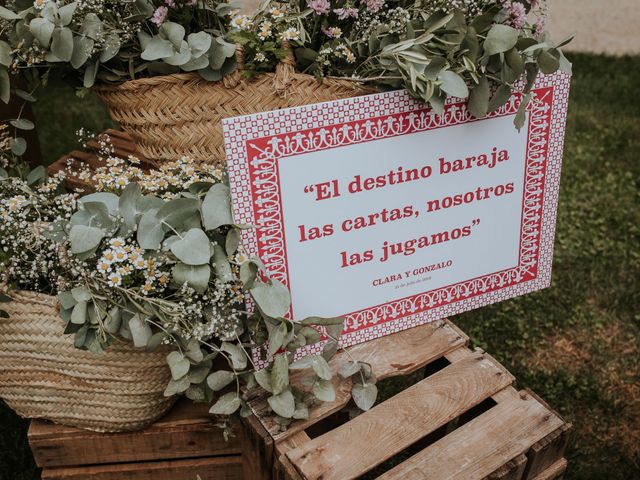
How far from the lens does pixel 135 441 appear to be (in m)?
1.51

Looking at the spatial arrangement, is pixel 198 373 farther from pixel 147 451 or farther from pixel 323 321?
pixel 147 451

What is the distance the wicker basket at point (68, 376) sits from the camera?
1.31m

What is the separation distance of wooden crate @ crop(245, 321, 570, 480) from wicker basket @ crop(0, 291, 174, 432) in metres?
0.23

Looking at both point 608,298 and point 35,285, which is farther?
point 608,298

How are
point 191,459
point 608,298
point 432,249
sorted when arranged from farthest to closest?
point 608,298
point 191,459
point 432,249

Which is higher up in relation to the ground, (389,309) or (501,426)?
(389,309)

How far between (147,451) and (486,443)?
73cm

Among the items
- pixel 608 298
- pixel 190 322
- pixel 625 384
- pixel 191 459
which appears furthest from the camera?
pixel 608 298

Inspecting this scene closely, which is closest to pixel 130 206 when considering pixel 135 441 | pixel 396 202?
pixel 396 202

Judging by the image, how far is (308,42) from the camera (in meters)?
1.37

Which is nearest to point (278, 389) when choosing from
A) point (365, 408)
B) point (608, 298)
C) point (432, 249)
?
point (365, 408)

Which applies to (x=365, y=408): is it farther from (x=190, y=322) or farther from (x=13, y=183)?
(x=13, y=183)

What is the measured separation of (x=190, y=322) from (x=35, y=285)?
0.36 meters

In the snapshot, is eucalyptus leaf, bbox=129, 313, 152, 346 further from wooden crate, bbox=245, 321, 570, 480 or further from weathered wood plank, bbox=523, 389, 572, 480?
weathered wood plank, bbox=523, 389, 572, 480
